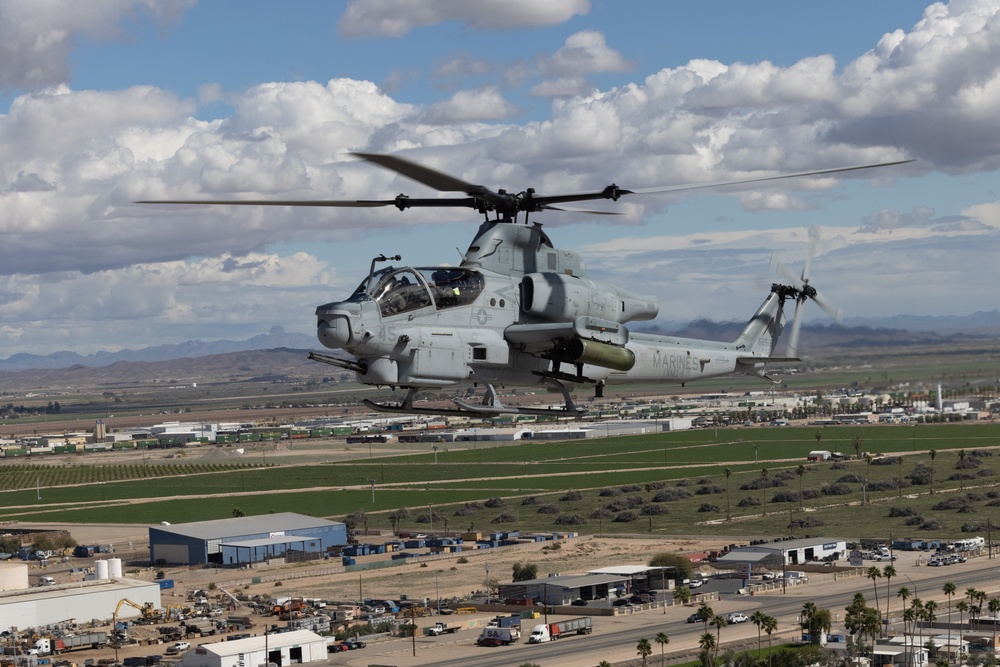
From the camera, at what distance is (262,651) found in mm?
61125

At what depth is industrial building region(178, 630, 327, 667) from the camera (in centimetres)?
6006

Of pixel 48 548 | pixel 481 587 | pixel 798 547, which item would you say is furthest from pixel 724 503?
pixel 48 548

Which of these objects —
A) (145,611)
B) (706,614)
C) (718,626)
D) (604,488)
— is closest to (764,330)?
(718,626)

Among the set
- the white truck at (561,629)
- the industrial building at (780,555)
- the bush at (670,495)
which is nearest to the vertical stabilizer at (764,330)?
the white truck at (561,629)

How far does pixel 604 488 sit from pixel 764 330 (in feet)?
286

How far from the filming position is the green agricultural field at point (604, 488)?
364 ft

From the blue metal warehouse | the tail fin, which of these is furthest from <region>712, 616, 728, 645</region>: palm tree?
the blue metal warehouse

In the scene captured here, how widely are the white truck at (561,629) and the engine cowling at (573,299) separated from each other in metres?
28.1

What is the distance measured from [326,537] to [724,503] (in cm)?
3574

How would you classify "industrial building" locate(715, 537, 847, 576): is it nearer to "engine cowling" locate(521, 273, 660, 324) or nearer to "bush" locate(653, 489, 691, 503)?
"bush" locate(653, 489, 691, 503)

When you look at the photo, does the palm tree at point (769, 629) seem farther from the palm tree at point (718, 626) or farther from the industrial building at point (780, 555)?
the industrial building at point (780, 555)

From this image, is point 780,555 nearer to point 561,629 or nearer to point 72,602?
point 561,629

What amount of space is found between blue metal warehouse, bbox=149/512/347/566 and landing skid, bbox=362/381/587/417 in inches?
2450

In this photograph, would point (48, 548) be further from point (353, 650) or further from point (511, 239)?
point (511, 239)
